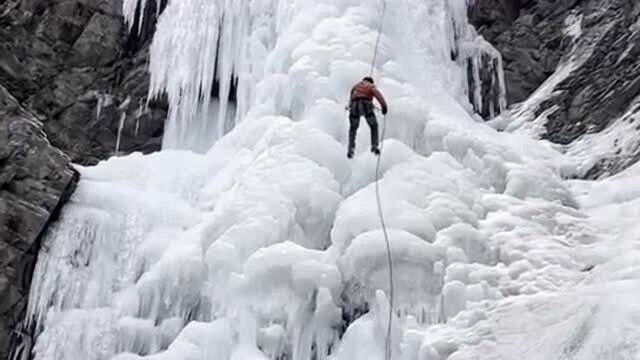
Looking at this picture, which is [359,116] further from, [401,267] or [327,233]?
[401,267]

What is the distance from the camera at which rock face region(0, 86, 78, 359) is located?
7.71 meters

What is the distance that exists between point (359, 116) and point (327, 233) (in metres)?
1.30

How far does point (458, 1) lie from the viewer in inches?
445

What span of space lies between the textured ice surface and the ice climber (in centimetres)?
18

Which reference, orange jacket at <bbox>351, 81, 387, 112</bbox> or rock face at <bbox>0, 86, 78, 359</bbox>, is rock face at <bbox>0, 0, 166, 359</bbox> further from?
orange jacket at <bbox>351, 81, 387, 112</bbox>

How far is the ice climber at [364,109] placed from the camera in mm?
8312

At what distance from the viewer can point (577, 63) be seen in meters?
10.2

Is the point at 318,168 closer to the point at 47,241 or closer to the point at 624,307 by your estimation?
the point at 47,241

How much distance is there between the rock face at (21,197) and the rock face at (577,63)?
5430mm

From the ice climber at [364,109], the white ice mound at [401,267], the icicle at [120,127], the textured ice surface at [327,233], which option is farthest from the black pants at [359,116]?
the icicle at [120,127]

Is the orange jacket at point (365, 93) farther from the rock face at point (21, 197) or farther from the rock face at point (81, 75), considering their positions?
the rock face at point (81, 75)

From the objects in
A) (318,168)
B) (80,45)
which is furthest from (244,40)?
(318,168)

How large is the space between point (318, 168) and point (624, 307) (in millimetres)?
3493

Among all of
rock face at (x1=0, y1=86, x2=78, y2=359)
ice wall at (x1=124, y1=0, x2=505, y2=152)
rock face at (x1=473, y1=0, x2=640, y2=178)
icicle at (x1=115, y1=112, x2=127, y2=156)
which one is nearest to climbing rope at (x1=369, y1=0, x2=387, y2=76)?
ice wall at (x1=124, y1=0, x2=505, y2=152)
